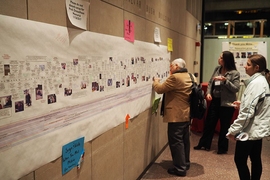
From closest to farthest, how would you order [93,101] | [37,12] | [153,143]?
[37,12] → [93,101] → [153,143]

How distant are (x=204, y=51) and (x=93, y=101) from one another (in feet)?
16.0

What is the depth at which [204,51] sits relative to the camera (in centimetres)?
628

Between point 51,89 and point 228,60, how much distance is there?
2.81 meters

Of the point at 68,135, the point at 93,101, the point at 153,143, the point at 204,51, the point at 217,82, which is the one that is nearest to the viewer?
the point at 68,135

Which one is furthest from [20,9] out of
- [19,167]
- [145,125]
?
[145,125]

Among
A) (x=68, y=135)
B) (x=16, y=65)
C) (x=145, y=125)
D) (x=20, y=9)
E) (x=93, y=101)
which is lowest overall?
(x=145, y=125)

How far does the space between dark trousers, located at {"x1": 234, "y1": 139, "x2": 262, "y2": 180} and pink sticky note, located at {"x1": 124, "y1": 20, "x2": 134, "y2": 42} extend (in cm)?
133

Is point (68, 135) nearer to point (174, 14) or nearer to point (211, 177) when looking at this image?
point (211, 177)

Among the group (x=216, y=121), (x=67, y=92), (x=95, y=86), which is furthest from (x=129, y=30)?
(x=216, y=121)

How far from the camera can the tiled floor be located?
3150 mm

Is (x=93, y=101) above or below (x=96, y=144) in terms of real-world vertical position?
above

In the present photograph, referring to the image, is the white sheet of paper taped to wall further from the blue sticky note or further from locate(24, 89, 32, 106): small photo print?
the blue sticky note

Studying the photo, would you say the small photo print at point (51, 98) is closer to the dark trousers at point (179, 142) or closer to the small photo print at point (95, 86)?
the small photo print at point (95, 86)

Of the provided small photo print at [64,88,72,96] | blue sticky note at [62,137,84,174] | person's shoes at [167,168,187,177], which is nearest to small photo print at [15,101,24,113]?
small photo print at [64,88,72,96]
